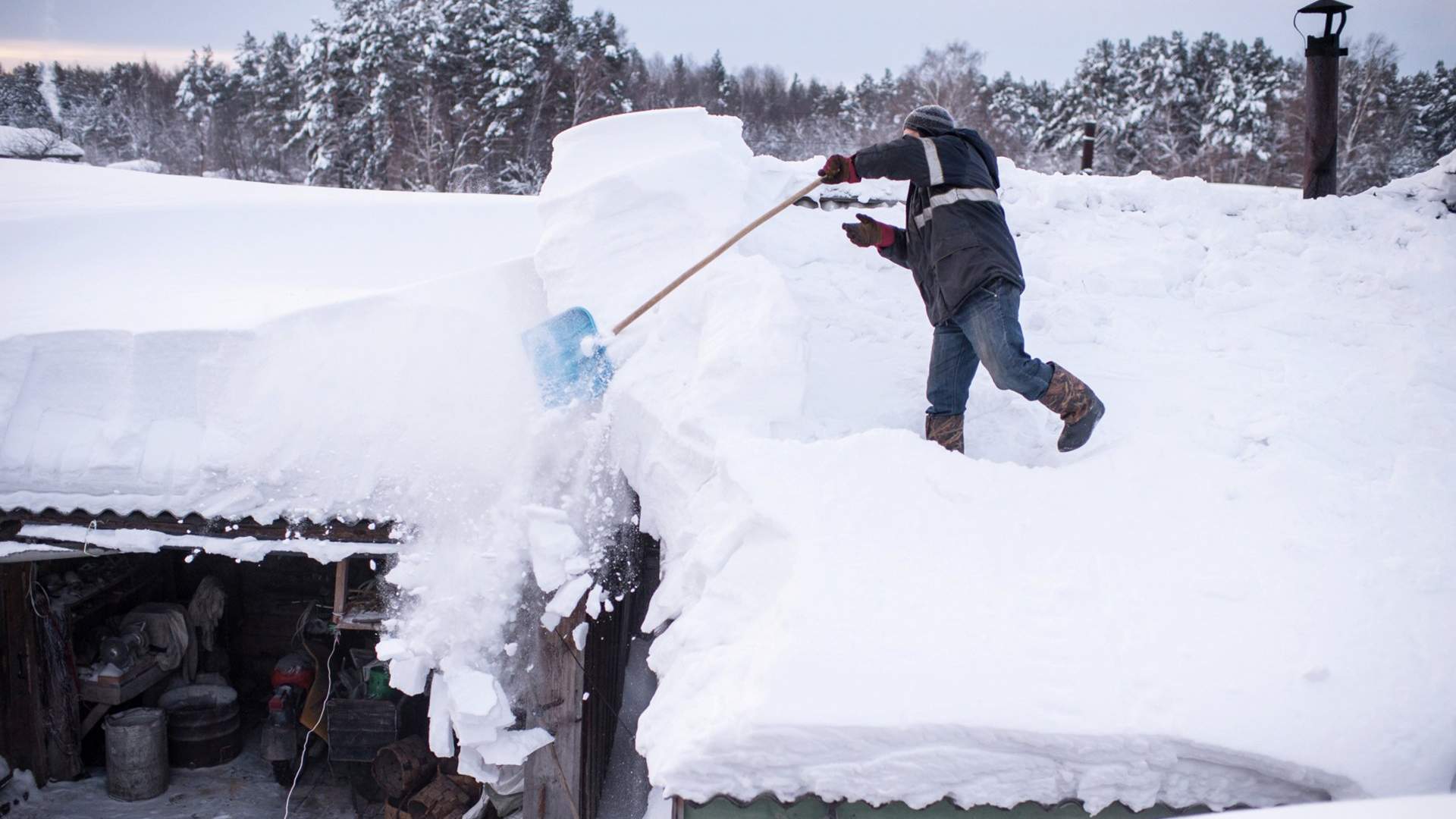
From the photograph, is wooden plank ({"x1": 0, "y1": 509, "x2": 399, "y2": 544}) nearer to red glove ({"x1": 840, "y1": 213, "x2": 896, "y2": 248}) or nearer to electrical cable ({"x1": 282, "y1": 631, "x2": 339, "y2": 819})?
electrical cable ({"x1": 282, "y1": 631, "x2": 339, "y2": 819})

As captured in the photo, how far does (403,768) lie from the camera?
560cm

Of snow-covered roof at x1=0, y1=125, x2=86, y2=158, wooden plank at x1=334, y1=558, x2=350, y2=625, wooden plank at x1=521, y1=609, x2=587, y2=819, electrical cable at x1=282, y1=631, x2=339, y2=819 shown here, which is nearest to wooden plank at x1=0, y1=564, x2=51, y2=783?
electrical cable at x1=282, y1=631, x2=339, y2=819

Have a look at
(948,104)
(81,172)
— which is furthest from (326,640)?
(948,104)

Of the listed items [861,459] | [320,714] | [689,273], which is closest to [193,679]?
[320,714]

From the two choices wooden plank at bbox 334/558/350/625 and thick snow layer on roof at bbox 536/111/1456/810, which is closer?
Result: thick snow layer on roof at bbox 536/111/1456/810

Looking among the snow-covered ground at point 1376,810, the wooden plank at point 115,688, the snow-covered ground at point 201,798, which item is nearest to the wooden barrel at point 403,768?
the snow-covered ground at point 201,798

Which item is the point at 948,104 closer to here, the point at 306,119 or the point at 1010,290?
the point at 306,119

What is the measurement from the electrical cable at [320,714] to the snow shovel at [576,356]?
10.2 ft

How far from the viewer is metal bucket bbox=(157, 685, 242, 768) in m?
6.57

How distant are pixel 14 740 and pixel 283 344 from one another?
13.8 feet

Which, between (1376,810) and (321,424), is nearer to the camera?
(1376,810)

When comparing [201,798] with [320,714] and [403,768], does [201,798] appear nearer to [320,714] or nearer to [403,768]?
[320,714]

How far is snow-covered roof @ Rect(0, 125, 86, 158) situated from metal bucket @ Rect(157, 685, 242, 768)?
1017 cm

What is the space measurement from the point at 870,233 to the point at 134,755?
631 centimetres
